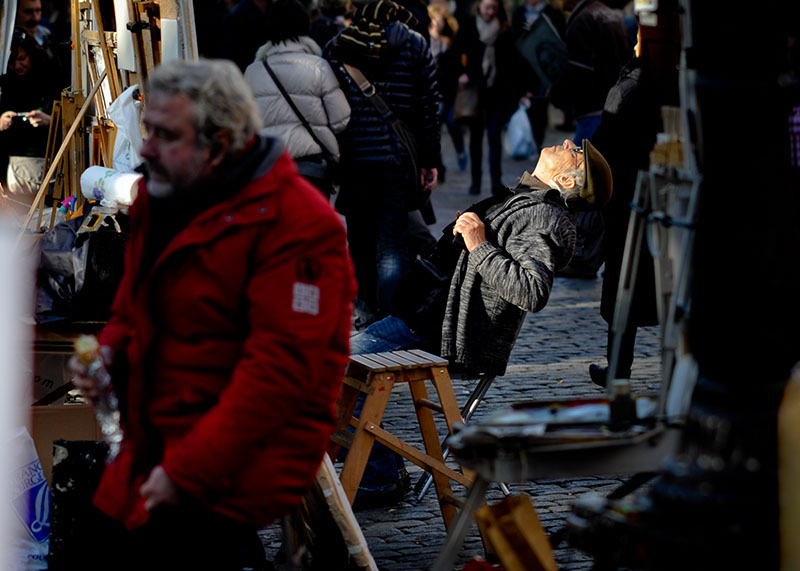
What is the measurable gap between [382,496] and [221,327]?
226 centimetres

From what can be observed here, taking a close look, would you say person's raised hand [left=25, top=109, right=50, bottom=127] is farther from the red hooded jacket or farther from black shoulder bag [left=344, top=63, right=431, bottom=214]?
the red hooded jacket

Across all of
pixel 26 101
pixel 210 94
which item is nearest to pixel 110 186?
pixel 210 94

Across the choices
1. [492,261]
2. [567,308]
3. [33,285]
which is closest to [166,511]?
[33,285]

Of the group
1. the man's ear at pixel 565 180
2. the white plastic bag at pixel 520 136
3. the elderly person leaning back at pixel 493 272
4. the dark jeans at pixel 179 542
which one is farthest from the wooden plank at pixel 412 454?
the white plastic bag at pixel 520 136

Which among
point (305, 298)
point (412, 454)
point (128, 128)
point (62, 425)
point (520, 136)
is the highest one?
point (128, 128)

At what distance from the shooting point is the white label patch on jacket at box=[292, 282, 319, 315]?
8.55 feet

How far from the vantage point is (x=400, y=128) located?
7016mm

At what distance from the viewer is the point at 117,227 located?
4129 millimetres

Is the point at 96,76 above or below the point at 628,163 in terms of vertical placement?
above

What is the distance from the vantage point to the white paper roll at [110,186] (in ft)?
14.4

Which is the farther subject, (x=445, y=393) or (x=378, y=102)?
(x=378, y=102)

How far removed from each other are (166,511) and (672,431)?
1.18 m

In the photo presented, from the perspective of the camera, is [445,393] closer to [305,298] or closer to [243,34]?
[305,298]

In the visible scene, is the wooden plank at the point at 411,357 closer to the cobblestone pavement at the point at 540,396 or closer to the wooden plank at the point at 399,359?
the wooden plank at the point at 399,359
